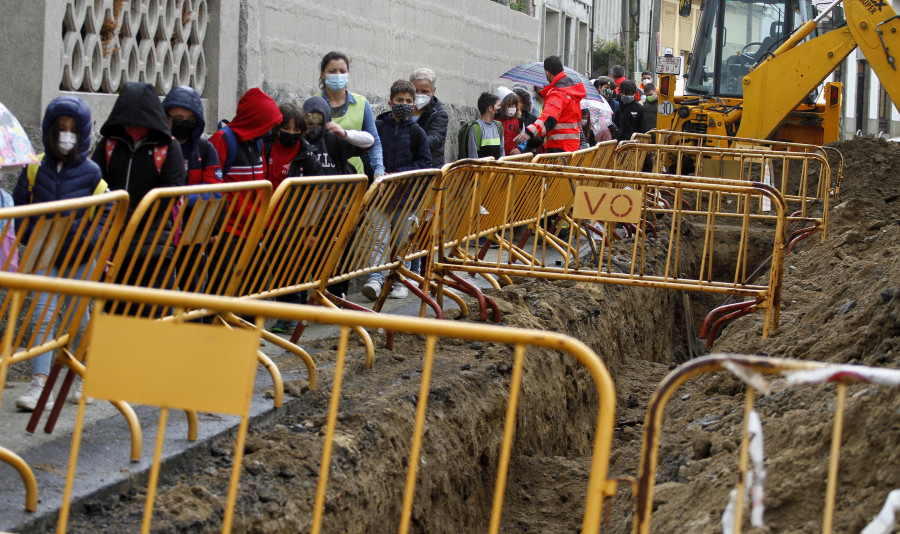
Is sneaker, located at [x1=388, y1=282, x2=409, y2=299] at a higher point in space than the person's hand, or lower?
lower

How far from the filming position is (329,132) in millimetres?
8023

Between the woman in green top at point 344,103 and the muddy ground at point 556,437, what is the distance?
1507 mm

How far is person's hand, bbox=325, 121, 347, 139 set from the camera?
7789mm

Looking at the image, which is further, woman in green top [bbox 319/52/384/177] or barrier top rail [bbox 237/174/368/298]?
woman in green top [bbox 319/52/384/177]

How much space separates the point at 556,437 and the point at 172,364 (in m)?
4.94

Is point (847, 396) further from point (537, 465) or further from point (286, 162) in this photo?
point (286, 162)

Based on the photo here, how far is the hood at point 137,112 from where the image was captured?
5613 mm

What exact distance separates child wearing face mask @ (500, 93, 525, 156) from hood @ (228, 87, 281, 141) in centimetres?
638

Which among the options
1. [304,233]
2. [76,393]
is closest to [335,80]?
[304,233]

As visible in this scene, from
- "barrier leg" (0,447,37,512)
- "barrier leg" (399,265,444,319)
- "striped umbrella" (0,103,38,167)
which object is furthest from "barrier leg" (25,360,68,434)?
"barrier leg" (399,265,444,319)

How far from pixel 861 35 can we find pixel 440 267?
9.03m

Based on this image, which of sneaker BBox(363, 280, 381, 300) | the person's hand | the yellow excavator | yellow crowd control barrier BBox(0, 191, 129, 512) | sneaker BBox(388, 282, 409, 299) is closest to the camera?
yellow crowd control barrier BBox(0, 191, 129, 512)

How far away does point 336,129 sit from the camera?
7848 millimetres

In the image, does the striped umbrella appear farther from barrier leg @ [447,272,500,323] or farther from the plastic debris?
the plastic debris
